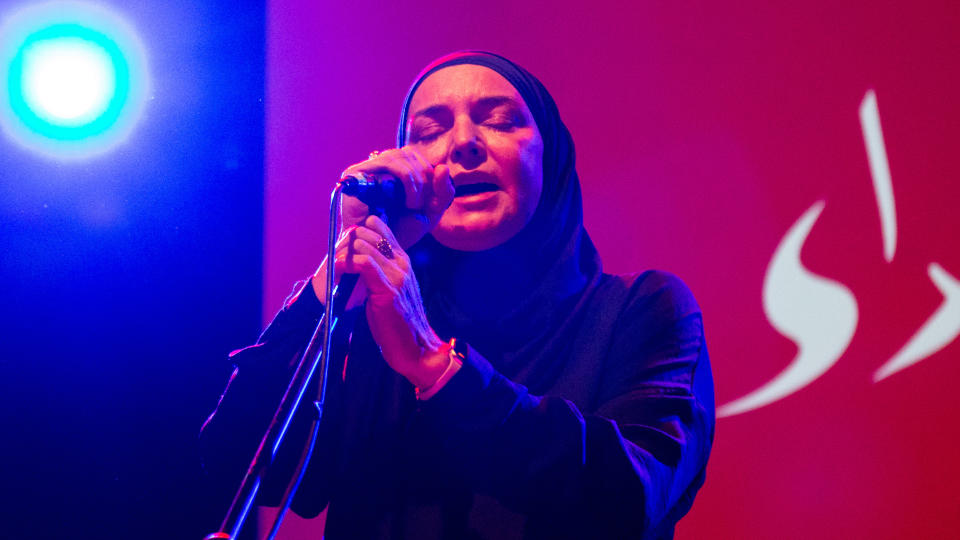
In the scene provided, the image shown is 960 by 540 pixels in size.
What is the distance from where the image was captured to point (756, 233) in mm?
2004

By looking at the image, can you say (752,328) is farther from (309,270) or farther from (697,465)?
(309,270)

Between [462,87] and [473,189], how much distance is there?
0.21 meters

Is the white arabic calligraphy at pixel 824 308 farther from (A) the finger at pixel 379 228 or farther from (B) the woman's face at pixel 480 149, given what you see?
(A) the finger at pixel 379 228

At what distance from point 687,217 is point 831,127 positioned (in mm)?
443

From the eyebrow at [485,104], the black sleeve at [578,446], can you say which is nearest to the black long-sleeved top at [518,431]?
the black sleeve at [578,446]

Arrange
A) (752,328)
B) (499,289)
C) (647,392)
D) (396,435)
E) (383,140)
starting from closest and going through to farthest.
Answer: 1. (647,392)
2. (396,435)
3. (499,289)
4. (752,328)
5. (383,140)

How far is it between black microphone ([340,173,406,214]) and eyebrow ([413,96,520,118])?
470 mm

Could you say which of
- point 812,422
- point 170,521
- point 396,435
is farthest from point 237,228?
point 812,422

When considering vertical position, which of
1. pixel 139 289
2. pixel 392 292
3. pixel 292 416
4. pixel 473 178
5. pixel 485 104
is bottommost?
pixel 139 289

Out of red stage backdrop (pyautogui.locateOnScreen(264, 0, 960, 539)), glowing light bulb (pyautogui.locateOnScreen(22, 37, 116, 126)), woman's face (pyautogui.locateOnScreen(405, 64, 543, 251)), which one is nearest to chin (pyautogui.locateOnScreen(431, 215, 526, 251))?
woman's face (pyautogui.locateOnScreen(405, 64, 543, 251))

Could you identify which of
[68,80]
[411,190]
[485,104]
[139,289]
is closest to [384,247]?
[411,190]

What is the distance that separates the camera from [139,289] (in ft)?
6.13

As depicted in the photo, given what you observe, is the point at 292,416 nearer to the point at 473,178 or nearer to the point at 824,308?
the point at 473,178

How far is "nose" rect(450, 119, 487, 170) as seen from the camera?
1442 mm
